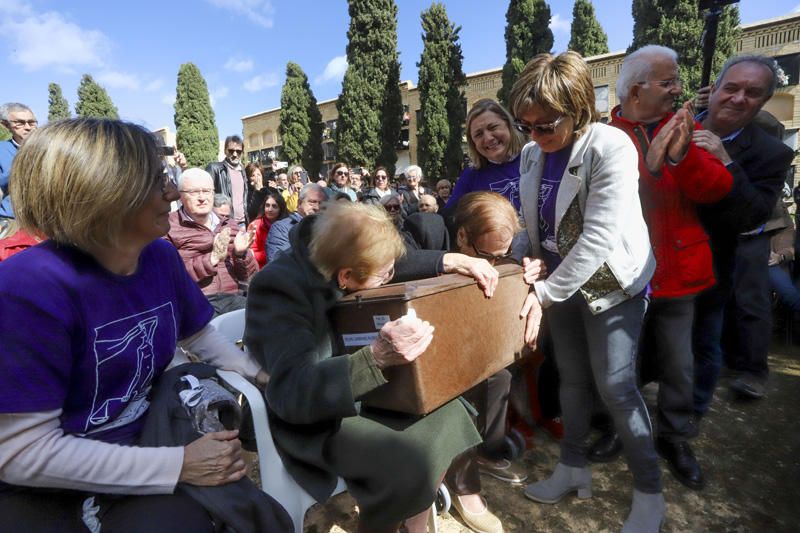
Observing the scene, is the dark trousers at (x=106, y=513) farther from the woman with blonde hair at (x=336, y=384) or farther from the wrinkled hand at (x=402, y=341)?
the wrinkled hand at (x=402, y=341)

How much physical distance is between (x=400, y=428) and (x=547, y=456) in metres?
1.50

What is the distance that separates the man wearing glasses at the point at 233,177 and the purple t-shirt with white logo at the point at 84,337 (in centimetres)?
484

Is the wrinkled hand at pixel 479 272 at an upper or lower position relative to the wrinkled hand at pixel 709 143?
lower

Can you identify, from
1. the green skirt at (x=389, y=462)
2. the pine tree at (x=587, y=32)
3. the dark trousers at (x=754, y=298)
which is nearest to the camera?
the green skirt at (x=389, y=462)

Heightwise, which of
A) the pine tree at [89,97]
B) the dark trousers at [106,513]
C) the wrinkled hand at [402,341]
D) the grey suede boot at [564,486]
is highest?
the pine tree at [89,97]

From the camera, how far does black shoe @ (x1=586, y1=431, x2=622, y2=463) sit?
2455 millimetres

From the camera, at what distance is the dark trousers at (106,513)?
3.44ft

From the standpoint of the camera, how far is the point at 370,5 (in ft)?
61.9

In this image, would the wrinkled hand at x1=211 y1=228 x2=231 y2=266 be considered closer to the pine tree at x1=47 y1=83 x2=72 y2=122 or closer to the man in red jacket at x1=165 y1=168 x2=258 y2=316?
the man in red jacket at x1=165 y1=168 x2=258 y2=316

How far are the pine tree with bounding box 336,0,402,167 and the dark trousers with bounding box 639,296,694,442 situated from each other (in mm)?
17937

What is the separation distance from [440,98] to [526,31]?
4.26 metres

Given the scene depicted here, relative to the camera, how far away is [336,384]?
1.32 metres

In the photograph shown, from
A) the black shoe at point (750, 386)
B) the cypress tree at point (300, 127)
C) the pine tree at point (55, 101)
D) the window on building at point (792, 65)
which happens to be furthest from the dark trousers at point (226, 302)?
the pine tree at point (55, 101)

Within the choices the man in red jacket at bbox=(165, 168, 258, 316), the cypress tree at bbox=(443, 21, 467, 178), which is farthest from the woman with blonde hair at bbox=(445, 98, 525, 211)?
the cypress tree at bbox=(443, 21, 467, 178)
